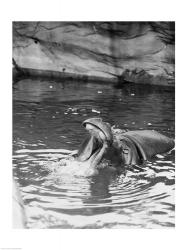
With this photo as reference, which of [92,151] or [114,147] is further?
[114,147]

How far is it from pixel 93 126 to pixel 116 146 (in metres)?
0.44

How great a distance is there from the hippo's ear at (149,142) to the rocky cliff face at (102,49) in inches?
140

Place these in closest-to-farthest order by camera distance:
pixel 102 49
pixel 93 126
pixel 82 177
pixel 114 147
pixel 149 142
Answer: pixel 82 177 → pixel 93 126 → pixel 114 147 → pixel 149 142 → pixel 102 49

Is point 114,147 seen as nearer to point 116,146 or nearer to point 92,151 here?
point 116,146

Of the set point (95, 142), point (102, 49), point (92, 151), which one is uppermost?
point (102, 49)

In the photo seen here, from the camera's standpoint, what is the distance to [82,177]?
621cm

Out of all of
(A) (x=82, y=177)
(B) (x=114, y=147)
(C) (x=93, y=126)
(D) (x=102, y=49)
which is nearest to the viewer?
(A) (x=82, y=177)

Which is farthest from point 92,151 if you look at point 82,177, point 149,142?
point 149,142

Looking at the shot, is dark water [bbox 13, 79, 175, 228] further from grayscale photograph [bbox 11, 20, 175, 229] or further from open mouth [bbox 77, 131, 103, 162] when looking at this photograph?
open mouth [bbox 77, 131, 103, 162]

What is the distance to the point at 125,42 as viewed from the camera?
11.4 m
